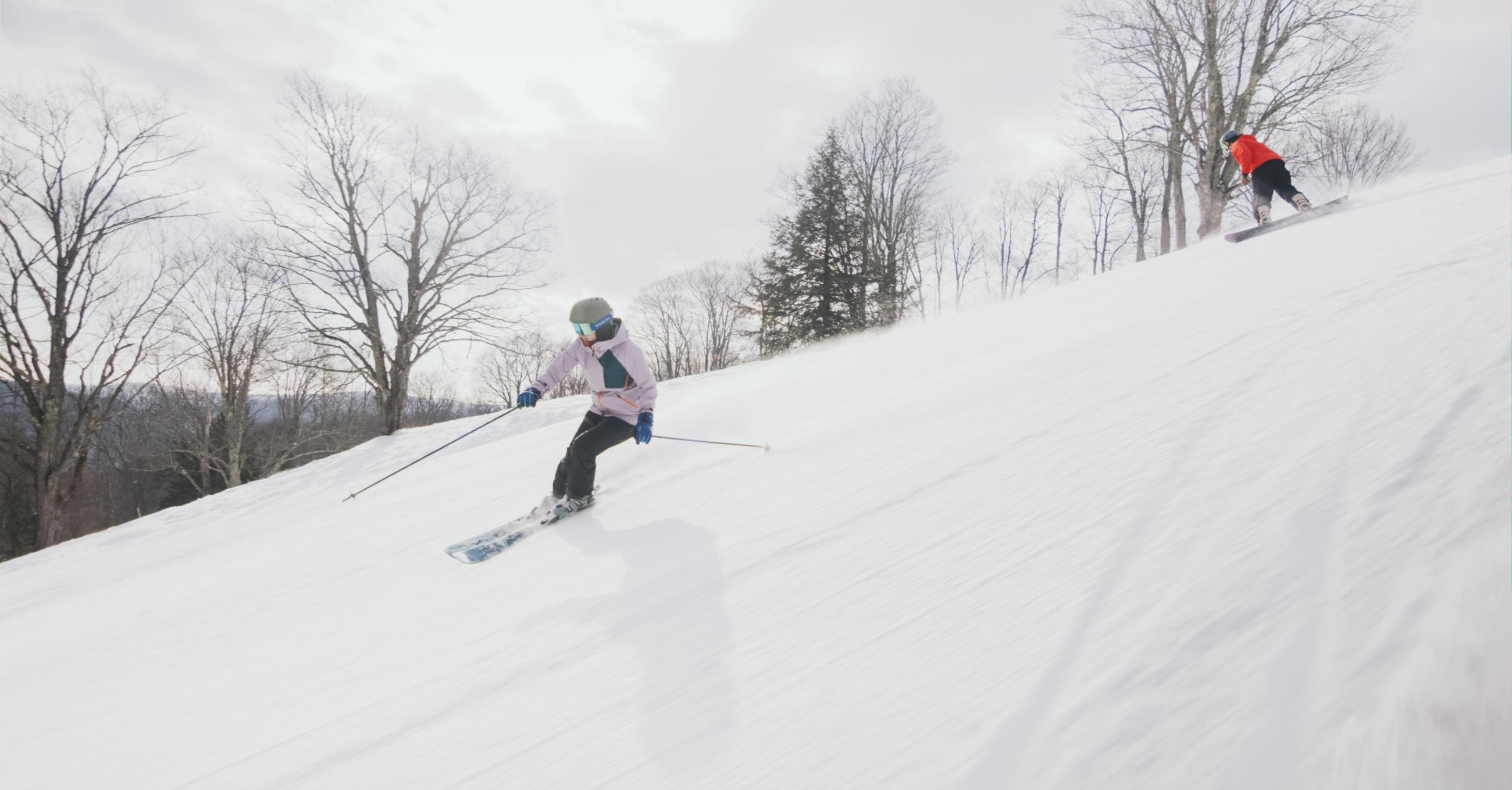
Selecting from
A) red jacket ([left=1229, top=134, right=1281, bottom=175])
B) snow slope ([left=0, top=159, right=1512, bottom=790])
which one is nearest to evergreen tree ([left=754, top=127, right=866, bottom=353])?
red jacket ([left=1229, top=134, right=1281, bottom=175])

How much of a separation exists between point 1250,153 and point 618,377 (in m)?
9.51

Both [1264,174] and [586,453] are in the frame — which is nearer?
[586,453]

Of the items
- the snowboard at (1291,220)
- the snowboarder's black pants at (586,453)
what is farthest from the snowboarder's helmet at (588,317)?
the snowboard at (1291,220)

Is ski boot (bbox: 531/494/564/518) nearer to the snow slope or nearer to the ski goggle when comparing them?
the snow slope

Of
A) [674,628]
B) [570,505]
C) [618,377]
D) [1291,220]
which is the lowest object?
[674,628]

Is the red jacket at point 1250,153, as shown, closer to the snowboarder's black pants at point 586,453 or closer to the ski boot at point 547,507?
the snowboarder's black pants at point 586,453

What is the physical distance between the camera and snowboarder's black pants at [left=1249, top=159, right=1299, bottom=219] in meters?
7.49

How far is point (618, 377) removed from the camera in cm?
404

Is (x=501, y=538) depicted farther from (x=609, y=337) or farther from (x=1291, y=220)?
(x=1291, y=220)

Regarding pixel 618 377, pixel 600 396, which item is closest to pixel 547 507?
pixel 600 396

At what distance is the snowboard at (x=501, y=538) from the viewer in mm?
3520

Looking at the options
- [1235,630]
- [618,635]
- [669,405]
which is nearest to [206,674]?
[618,635]

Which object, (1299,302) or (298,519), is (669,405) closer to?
(298,519)

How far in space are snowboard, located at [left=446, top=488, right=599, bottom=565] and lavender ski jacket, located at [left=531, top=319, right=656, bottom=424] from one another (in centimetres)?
77
